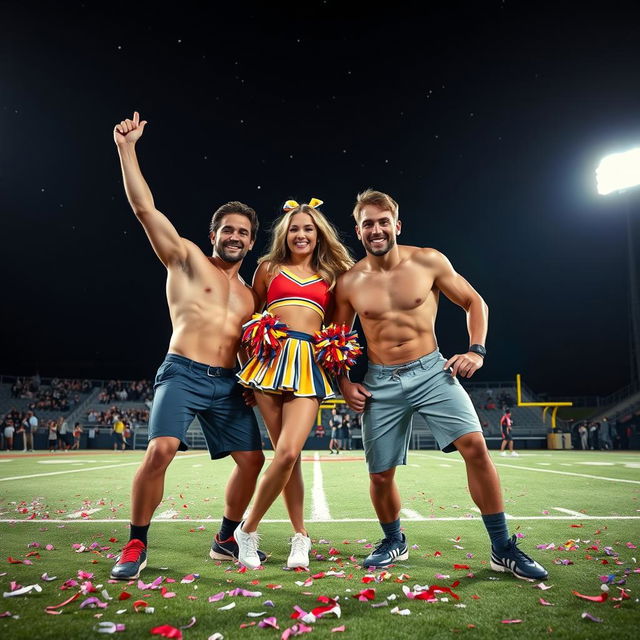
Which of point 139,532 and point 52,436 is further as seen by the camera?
point 52,436

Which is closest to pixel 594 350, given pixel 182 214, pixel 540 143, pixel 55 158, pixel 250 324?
pixel 540 143

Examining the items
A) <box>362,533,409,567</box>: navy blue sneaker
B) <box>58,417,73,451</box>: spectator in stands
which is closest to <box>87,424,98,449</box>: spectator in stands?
<box>58,417,73,451</box>: spectator in stands

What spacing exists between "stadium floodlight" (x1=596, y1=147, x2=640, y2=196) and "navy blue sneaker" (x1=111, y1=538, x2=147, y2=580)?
3272cm

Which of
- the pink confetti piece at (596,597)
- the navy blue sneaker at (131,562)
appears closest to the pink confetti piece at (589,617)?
the pink confetti piece at (596,597)

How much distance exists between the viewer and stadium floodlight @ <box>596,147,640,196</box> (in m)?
28.0

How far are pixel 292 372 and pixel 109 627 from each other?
5.95 feet

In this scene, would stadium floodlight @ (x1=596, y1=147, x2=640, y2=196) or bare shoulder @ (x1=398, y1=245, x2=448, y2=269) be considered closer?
bare shoulder @ (x1=398, y1=245, x2=448, y2=269)

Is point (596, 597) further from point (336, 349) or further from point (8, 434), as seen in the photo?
point (8, 434)

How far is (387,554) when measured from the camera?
325 centimetres

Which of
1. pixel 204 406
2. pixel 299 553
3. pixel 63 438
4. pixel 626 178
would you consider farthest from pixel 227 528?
pixel 626 178

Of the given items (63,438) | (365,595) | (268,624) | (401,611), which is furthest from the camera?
(63,438)

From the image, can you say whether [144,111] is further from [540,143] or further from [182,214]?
[540,143]

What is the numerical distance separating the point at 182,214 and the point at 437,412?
32.1 meters

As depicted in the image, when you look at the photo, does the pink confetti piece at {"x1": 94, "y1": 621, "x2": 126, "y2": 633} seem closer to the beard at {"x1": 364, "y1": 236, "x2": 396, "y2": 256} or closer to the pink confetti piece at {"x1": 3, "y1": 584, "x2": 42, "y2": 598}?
the pink confetti piece at {"x1": 3, "y1": 584, "x2": 42, "y2": 598}
